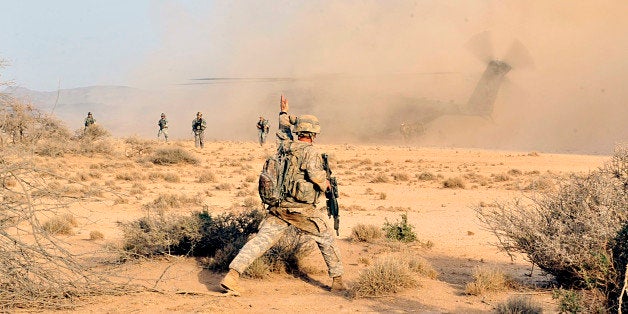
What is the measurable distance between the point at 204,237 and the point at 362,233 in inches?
125

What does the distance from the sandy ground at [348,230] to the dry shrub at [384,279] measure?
12 cm

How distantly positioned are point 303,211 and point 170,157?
20727 mm

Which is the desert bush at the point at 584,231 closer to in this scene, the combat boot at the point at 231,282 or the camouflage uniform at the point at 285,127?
the camouflage uniform at the point at 285,127

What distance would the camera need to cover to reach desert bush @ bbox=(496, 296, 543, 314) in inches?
228

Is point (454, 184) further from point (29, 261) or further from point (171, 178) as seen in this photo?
point (29, 261)

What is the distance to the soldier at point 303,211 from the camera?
6934 millimetres

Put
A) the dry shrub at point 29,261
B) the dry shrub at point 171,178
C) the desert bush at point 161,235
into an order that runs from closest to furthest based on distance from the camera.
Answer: the dry shrub at point 29,261 → the desert bush at point 161,235 → the dry shrub at point 171,178

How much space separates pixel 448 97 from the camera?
7156 cm

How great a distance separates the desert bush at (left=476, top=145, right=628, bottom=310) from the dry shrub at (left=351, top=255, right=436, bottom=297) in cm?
119

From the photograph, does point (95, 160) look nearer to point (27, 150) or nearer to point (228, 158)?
point (228, 158)

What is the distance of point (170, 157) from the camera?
26.9 m

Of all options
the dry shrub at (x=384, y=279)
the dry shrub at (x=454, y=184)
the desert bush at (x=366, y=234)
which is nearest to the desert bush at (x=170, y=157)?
the dry shrub at (x=454, y=184)

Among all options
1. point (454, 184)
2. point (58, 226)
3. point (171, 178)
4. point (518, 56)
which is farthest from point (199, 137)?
point (518, 56)

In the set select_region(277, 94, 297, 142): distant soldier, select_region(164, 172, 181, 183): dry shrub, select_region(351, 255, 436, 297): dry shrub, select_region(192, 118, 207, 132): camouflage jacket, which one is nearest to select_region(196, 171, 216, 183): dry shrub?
select_region(164, 172, 181, 183): dry shrub
